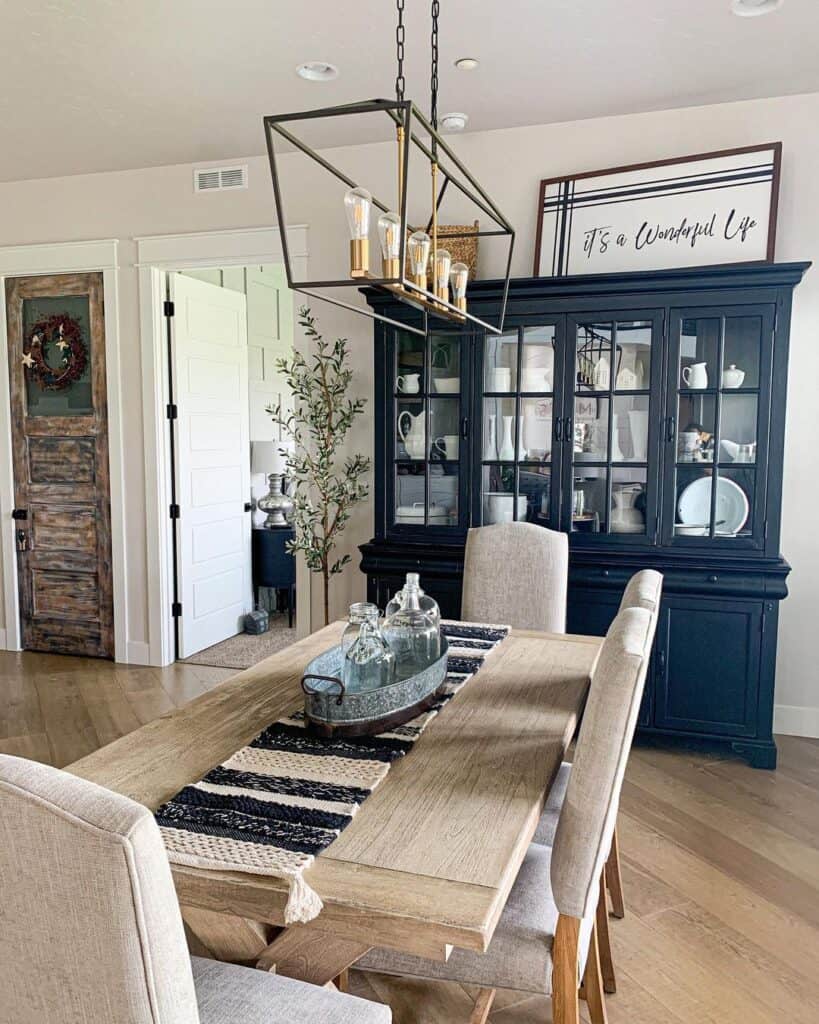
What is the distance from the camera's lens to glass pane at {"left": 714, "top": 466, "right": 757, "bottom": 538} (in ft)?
11.7

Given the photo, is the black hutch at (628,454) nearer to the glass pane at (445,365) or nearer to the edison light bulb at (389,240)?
the glass pane at (445,365)

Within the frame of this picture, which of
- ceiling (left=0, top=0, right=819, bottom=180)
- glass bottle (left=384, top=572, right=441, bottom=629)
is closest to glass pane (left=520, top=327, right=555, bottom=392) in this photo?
ceiling (left=0, top=0, right=819, bottom=180)

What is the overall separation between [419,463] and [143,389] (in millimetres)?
1904

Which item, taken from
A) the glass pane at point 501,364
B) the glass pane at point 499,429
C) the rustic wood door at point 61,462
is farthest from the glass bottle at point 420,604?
the rustic wood door at point 61,462

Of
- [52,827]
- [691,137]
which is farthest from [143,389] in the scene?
[52,827]

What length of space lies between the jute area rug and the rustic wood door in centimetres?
58

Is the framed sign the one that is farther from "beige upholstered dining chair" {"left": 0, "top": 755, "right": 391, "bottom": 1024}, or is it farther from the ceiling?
"beige upholstered dining chair" {"left": 0, "top": 755, "right": 391, "bottom": 1024}

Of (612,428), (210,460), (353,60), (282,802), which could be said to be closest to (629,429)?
(612,428)

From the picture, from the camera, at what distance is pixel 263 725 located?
1970 mm

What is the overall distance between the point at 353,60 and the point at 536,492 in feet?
6.33

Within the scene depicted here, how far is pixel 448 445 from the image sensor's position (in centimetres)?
398

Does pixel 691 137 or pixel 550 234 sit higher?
pixel 691 137

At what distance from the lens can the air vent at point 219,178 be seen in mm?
4602

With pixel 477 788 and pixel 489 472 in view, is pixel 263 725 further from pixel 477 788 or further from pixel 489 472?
pixel 489 472
